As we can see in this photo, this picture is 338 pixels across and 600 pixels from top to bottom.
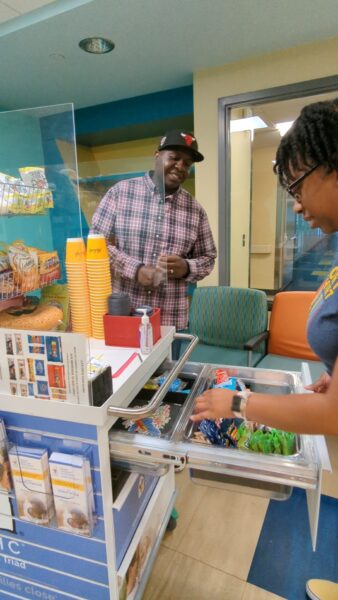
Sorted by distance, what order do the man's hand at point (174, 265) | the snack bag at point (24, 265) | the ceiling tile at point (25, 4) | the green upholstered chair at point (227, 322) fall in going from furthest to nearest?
1. the green upholstered chair at point (227, 322)
2. the ceiling tile at point (25, 4)
3. the man's hand at point (174, 265)
4. the snack bag at point (24, 265)

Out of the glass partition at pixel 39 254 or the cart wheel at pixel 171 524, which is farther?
the cart wheel at pixel 171 524

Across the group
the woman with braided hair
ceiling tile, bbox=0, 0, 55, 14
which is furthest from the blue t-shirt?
ceiling tile, bbox=0, 0, 55, 14

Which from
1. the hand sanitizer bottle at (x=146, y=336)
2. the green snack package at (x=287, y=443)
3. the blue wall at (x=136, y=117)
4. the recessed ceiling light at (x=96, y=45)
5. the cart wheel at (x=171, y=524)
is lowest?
the cart wheel at (x=171, y=524)

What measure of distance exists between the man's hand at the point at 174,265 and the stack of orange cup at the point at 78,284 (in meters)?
0.40

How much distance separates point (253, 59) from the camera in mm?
2465

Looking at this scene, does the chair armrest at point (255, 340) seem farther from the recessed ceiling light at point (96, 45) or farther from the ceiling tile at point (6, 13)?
the ceiling tile at point (6, 13)

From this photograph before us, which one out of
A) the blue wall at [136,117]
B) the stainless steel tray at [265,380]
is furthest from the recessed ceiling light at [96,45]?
the stainless steel tray at [265,380]

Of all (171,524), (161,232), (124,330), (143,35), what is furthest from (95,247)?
(143,35)

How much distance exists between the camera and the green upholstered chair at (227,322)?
234 cm

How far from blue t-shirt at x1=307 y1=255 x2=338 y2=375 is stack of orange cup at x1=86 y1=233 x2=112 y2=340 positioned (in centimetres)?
69

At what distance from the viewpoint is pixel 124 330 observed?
45.9 inches

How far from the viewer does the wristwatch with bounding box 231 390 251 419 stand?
2.43 ft

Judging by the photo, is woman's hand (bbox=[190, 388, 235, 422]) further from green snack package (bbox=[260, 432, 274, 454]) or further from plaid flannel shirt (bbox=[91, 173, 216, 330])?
plaid flannel shirt (bbox=[91, 173, 216, 330])

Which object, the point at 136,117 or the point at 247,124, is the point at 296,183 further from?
the point at 136,117
